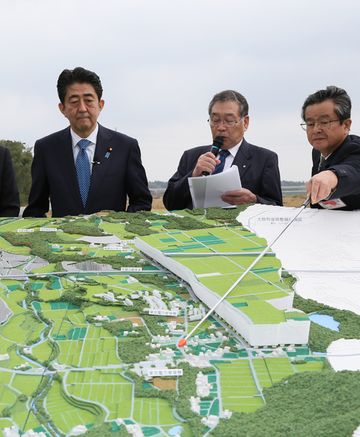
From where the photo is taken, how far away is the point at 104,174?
213 inches

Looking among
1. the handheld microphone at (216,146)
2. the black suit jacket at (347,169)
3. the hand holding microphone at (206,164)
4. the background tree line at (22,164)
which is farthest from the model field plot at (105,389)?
the background tree line at (22,164)

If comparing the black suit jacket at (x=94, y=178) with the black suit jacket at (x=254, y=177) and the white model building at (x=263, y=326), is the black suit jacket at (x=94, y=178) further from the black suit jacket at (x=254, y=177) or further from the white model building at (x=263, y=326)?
the white model building at (x=263, y=326)

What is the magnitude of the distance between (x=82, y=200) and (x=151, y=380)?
353 centimetres

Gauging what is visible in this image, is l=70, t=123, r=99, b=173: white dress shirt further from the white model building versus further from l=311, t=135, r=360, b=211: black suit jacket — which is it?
the white model building

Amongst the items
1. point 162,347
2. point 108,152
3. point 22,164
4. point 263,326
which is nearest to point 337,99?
point 108,152

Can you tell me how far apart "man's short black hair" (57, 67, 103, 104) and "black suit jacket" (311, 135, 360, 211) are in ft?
7.23

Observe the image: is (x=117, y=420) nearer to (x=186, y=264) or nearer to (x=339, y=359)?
(x=339, y=359)

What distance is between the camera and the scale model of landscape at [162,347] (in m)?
1.84

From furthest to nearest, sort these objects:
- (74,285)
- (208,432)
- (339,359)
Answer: (74,285)
(339,359)
(208,432)

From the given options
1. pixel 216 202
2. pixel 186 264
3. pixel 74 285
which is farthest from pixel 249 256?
pixel 216 202

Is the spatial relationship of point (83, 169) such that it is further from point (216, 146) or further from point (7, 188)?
point (216, 146)

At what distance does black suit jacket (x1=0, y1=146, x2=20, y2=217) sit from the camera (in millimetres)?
5527

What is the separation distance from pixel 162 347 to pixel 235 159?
347 centimetres

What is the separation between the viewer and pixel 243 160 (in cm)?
562
